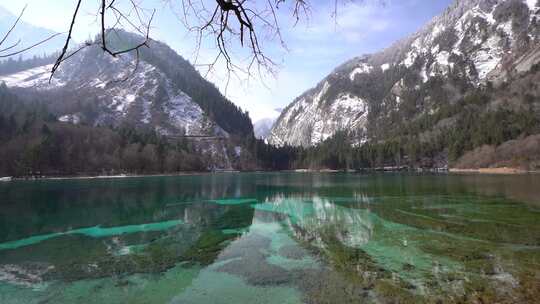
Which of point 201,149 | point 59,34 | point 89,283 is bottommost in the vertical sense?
point 89,283

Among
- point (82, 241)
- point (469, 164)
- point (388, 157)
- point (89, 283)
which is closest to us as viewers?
point (89, 283)

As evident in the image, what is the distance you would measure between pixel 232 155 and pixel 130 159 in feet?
227

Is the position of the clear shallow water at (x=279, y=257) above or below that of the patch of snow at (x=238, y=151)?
below

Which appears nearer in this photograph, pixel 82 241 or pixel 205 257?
pixel 205 257

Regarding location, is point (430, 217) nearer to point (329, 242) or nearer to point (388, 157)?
point (329, 242)

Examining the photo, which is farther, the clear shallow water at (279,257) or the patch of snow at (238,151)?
the patch of snow at (238,151)

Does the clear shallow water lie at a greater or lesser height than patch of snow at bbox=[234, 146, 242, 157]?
lesser

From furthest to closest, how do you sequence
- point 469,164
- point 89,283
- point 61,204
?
point 469,164
point 61,204
point 89,283

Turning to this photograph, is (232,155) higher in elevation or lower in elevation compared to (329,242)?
higher

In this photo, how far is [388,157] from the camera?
16650cm

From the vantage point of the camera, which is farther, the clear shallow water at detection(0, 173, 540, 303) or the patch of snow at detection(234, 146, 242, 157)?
the patch of snow at detection(234, 146, 242, 157)

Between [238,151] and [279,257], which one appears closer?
[279,257]

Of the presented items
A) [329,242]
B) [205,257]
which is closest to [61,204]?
[205,257]

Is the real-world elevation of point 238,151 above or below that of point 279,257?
above
